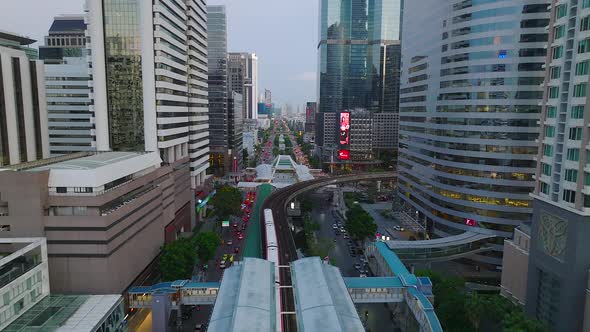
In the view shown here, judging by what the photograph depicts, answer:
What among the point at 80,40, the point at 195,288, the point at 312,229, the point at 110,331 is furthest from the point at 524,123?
the point at 80,40

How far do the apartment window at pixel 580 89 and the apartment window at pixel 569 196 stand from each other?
11.3 meters

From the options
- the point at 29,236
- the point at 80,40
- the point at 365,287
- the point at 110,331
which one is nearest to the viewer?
the point at 110,331

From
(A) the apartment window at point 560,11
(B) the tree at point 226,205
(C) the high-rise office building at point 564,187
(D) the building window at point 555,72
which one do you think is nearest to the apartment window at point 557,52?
(C) the high-rise office building at point 564,187

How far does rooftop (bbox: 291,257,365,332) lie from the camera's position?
139 ft

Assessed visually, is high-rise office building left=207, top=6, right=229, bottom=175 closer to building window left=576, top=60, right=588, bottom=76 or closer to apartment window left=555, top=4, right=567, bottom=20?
apartment window left=555, top=4, right=567, bottom=20

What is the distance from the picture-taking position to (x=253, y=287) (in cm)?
5022

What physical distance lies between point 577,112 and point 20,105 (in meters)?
101

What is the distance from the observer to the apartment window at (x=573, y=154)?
4525cm

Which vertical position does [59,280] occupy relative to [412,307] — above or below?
above

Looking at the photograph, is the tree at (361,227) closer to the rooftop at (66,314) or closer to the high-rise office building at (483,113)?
the high-rise office building at (483,113)

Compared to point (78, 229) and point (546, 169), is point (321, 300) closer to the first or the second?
point (78, 229)

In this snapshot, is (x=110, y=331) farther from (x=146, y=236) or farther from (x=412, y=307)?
(x=412, y=307)

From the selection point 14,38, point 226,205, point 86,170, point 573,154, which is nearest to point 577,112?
point 573,154

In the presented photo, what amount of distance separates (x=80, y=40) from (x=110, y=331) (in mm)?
135607
